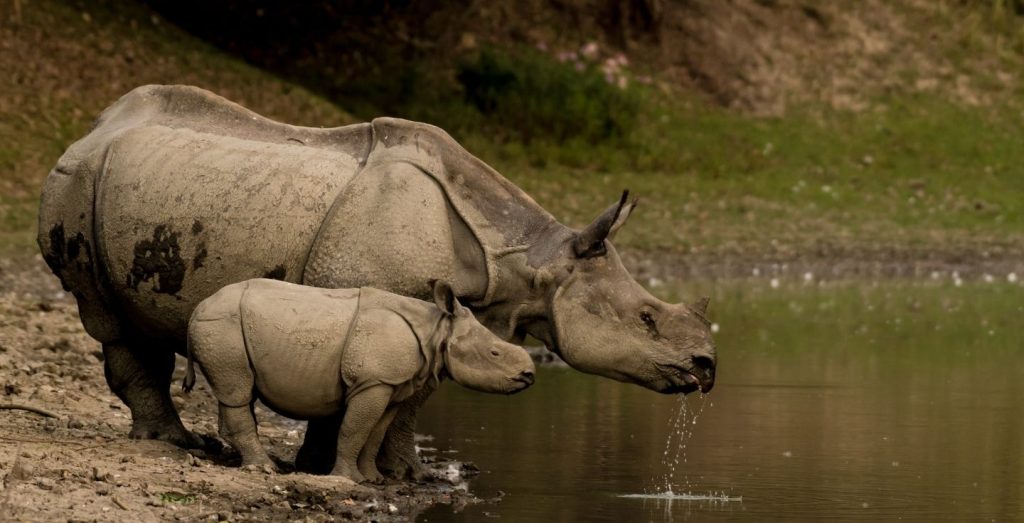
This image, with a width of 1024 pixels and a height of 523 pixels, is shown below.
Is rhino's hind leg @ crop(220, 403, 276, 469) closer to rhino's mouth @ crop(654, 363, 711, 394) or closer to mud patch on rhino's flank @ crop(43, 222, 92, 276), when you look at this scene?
mud patch on rhino's flank @ crop(43, 222, 92, 276)

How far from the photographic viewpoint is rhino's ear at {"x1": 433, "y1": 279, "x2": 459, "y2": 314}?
9211 mm

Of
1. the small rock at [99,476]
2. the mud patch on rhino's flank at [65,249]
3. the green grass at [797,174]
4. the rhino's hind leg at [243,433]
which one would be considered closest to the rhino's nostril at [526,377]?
the rhino's hind leg at [243,433]

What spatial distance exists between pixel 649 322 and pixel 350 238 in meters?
1.51

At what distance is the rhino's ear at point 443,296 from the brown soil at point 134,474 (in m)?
0.94

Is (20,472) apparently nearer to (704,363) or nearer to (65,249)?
(65,249)

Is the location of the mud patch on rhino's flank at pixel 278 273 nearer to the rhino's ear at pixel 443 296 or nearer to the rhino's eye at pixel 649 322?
the rhino's ear at pixel 443 296

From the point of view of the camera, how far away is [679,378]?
9.37 meters

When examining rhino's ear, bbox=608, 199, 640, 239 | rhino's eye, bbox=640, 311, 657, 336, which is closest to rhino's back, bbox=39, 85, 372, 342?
rhino's ear, bbox=608, 199, 640, 239

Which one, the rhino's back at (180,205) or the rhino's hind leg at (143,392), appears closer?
the rhino's back at (180,205)

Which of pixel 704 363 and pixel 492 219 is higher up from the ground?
pixel 492 219

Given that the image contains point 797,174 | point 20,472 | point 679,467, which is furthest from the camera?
point 797,174

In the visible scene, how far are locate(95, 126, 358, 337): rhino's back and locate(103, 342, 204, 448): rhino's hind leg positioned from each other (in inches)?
20.0

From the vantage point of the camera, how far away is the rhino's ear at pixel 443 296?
9211mm

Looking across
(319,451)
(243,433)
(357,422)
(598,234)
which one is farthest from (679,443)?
(243,433)
